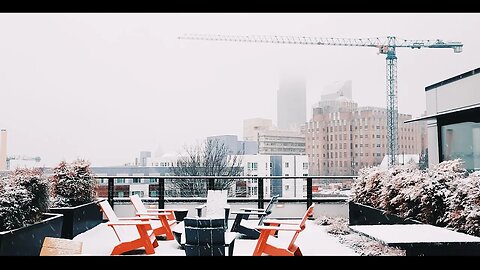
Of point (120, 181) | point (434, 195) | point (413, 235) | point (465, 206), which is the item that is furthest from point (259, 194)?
point (413, 235)

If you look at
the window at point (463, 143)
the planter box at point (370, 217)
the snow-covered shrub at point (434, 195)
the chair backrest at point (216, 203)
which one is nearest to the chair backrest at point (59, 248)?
the snow-covered shrub at point (434, 195)

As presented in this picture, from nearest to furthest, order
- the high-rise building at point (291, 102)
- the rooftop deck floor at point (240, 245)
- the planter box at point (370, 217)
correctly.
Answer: the rooftop deck floor at point (240, 245) → the planter box at point (370, 217) → the high-rise building at point (291, 102)

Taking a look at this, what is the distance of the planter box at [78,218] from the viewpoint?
6336 millimetres

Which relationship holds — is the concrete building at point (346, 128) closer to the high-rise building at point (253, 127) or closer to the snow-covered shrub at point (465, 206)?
the high-rise building at point (253, 127)

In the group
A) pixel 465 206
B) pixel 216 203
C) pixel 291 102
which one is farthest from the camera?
pixel 291 102

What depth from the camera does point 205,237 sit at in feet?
13.5

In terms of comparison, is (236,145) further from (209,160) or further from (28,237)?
(28,237)

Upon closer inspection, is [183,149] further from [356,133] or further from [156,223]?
[156,223]

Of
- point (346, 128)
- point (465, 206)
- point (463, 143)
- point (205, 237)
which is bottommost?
point (205, 237)

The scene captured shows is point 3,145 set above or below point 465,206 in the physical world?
above

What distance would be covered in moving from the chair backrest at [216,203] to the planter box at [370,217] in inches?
78.6

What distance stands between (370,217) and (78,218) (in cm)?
402

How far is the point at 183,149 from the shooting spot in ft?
70.7
